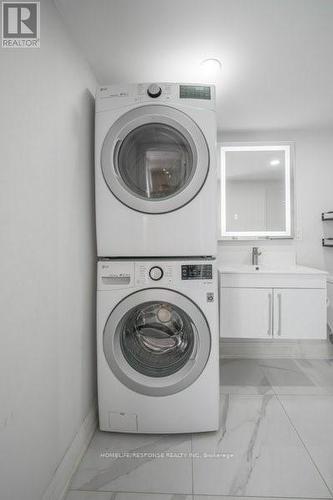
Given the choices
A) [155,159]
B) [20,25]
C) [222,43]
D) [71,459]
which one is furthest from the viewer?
[155,159]

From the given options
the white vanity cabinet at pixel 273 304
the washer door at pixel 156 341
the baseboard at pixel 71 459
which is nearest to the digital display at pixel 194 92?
the washer door at pixel 156 341

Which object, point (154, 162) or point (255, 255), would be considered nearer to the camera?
point (154, 162)

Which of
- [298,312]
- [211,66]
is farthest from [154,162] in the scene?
[298,312]

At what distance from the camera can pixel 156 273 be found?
4.84ft

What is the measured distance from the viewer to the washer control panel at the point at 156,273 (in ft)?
4.83

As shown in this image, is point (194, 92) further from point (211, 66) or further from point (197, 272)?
point (197, 272)

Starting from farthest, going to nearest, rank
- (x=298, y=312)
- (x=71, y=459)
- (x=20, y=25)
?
(x=298, y=312) → (x=71, y=459) → (x=20, y=25)

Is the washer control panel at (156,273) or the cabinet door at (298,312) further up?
the washer control panel at (156,273)

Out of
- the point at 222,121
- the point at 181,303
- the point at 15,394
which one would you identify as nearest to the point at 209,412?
the point at 181,303

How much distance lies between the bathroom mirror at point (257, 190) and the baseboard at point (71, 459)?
1.81 m

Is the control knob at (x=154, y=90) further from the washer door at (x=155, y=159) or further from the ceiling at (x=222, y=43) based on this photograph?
the ceiling at (x=222, y=43)

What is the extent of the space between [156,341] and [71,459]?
2.24 ft

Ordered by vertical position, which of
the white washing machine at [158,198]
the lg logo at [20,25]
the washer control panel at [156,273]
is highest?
the lg logo at [20,25]

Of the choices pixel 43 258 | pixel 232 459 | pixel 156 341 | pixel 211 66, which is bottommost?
pixel 232 459
